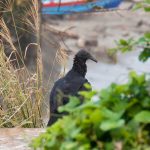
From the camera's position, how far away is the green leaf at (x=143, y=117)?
9.11ft

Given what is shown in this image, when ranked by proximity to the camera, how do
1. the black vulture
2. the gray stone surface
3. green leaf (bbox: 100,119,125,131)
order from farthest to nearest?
the black vulture < the gray stone surface < green leaf (bbox: 100,119,125,131)

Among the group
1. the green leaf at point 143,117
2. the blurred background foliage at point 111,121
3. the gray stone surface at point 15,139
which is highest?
the green leaf at point 143,117

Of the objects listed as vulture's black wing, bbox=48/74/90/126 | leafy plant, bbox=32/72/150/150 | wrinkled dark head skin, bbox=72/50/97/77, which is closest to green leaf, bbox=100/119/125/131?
leafy plant, bbox=32/72/150/150

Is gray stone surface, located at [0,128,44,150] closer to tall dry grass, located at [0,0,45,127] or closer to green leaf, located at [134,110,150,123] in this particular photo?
tall dry grass, located at [0,0,45,127]

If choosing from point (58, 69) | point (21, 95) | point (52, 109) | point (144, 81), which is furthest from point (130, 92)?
point (58, 69)

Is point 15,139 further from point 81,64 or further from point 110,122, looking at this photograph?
point 110,122

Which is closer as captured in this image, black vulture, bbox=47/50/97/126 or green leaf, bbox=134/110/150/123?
green leaf, bbox=134/110/150/123

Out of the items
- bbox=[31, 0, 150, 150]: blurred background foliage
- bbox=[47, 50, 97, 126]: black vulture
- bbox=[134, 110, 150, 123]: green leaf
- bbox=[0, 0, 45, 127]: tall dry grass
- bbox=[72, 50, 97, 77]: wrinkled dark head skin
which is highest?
bbox=[134, 110, 150, 123]: green leaf

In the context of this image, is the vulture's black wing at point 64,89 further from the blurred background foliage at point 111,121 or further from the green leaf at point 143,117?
the green leaf at point 143,117

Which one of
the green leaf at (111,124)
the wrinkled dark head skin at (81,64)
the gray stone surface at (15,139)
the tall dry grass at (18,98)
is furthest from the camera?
the tall dry grass at (18,98)

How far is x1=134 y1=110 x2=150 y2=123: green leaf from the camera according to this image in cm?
278

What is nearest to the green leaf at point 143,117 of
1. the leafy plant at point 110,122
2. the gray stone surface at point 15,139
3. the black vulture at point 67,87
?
the leafy plant at point 110,122

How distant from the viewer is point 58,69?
26.8 feet

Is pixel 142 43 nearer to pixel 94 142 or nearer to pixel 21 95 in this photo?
pixel 94 142
